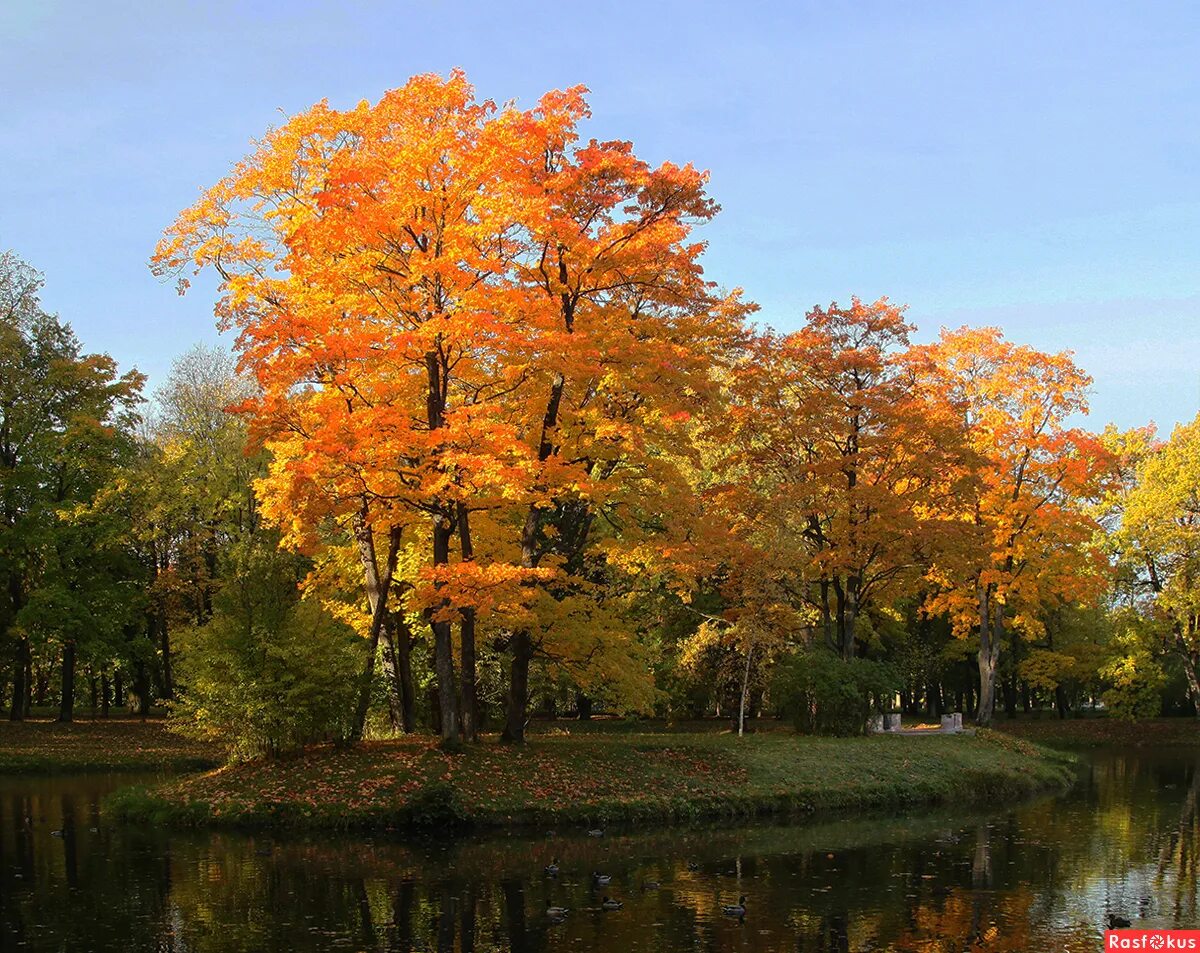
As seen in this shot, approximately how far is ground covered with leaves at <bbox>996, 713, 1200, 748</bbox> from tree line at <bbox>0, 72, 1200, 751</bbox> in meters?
12.3

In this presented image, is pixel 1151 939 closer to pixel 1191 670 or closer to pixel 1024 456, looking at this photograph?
pixel 1024 456

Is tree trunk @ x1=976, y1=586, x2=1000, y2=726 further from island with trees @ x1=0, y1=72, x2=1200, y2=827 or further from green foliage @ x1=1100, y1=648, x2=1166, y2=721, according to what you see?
green foliage @ x1=1100, y1=648, x2=1166, y2=721

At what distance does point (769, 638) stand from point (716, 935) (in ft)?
73.6

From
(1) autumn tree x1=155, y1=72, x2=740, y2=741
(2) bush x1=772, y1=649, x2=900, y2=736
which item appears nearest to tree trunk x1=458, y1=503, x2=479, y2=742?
(1) autumn tree x1=155, y1=72, x2=740, y2=741

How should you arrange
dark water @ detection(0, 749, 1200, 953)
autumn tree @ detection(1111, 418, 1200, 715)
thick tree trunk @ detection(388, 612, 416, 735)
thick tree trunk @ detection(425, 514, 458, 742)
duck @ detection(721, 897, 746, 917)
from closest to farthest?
dark water @ detection(0, 749, 1200, 953)
duck @ detection(721, 897, 746, 917)
thick tree trunk @ detection(425, 514, 458, 742)
thick tree trunk @ detection(388, 612, 416, 735)
autumn tree @ detection(1111, 418, 1200, 715)

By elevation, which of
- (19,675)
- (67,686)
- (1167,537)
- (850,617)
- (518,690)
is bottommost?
(67,686)

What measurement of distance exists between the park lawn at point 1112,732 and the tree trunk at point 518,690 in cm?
3475

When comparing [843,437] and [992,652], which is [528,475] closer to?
[843,437]

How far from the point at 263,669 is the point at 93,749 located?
1701 cm

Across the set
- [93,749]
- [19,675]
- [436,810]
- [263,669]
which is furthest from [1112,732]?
[19,675]

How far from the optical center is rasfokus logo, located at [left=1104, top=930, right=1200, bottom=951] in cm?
1336

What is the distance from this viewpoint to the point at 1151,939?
13.5 meters

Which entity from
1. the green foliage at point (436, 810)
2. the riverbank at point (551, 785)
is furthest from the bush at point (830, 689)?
the green foliage at point (436, 810)

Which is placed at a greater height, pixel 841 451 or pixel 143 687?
pixel 841 451
